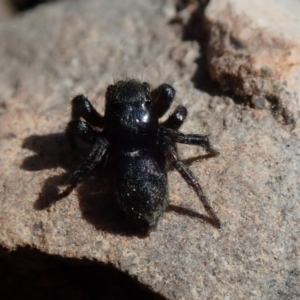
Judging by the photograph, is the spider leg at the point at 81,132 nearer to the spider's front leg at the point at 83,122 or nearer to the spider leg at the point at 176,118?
the spider's front leg at the point at 83,122

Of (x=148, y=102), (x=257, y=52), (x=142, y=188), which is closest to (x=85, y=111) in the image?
(x=148, y=102)

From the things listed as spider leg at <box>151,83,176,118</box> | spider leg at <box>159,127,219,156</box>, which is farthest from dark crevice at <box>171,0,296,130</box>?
spider leg at <box>159,127,219,156</box>

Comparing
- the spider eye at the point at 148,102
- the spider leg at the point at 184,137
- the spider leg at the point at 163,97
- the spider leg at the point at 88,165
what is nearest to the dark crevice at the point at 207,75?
the spider leg at the point at 163,97

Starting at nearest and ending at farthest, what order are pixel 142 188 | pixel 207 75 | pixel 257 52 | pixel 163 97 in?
pixel 142 188 < pixel 163 97 < pixel 257 52 < pixel 207 75

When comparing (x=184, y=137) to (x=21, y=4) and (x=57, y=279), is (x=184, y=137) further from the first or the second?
(x=21, y=4)

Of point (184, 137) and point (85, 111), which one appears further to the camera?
point (85, 111)

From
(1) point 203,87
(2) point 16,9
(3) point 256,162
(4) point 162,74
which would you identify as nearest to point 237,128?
(3) point 256,162
